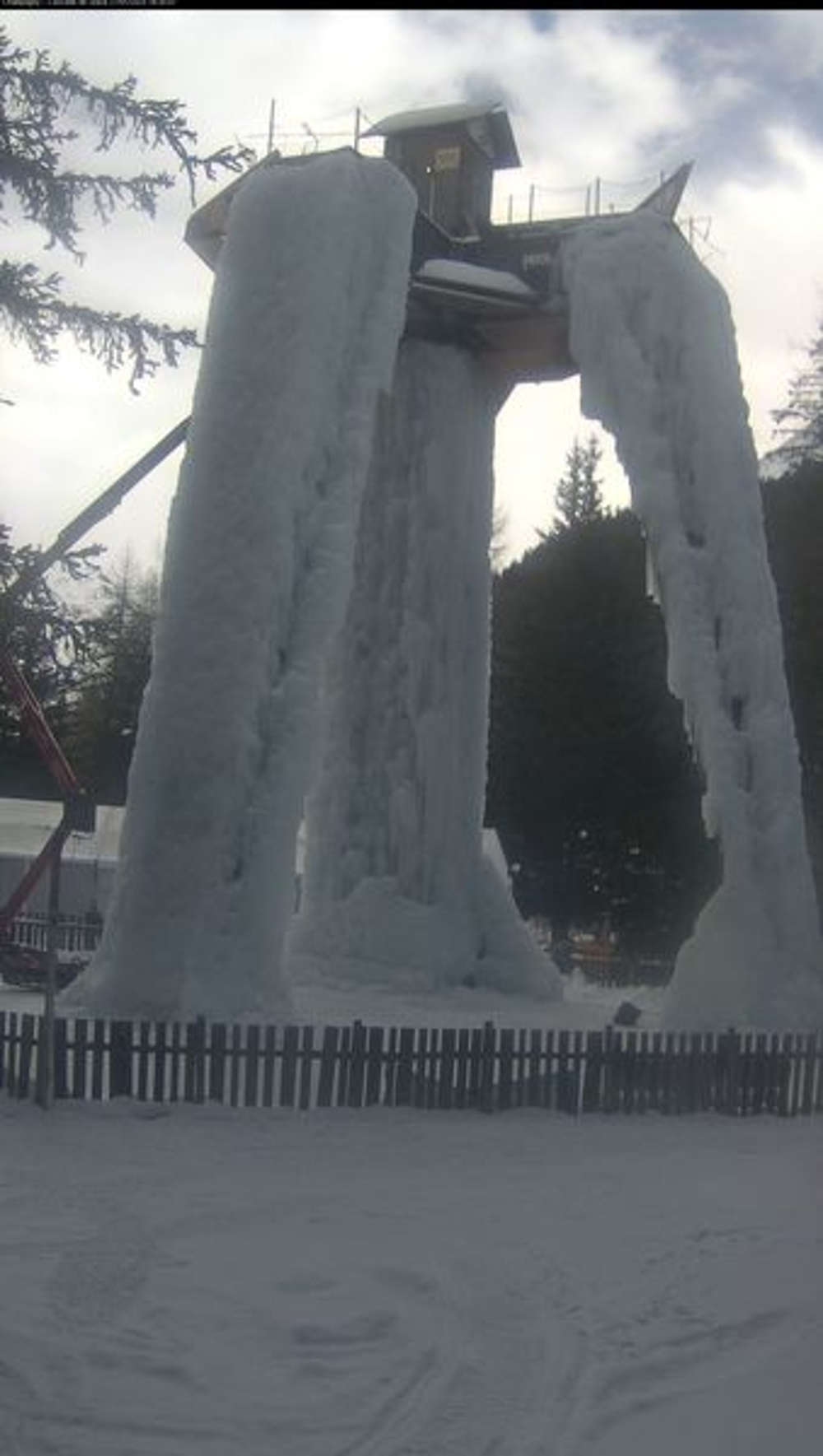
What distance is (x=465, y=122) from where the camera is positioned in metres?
30.0

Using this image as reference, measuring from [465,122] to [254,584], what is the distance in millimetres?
12917

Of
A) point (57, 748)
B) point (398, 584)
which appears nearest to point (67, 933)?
point (57, 748)

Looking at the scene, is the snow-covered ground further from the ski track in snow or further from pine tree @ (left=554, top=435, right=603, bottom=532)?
pine tree @ (left=554, top=435, right=603, bottom=532)

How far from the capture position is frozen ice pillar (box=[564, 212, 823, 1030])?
22.2m

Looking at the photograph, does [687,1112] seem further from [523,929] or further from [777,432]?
[777,432]

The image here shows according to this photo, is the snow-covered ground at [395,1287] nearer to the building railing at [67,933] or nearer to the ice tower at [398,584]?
the ice tower at [398,584]

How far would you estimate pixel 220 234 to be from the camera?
27.4 meters

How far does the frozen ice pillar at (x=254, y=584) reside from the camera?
1941cm

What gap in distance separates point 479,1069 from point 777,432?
34.8 m

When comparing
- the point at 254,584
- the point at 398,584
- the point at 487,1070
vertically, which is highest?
the point at 398,584

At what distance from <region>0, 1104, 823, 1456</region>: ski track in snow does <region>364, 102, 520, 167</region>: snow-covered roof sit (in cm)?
2005

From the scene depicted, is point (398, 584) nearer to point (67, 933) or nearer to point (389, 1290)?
point (67, 933)

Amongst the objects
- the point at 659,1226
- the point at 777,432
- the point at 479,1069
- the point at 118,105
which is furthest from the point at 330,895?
the point at 777,432

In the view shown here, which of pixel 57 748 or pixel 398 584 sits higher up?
pixel 398 584
